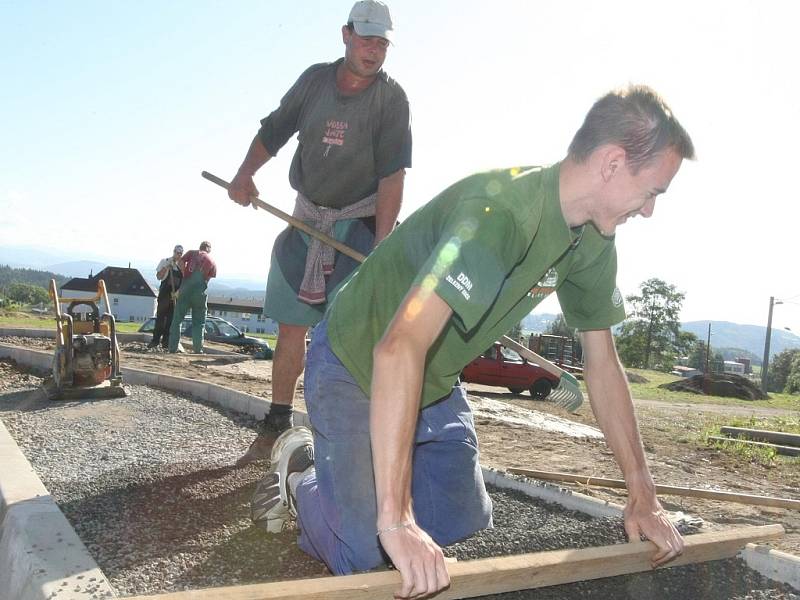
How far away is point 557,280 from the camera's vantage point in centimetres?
236

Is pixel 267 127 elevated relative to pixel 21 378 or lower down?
elevated

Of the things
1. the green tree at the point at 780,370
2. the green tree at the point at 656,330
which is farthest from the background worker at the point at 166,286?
the green tree at the point at 780,370

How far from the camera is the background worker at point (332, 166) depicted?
3713mm

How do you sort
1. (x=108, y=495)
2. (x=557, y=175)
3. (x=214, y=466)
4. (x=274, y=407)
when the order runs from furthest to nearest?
(x=274, y=407) → (x=214, y=466) → (x=108, y=495) → (x=557, y=175)

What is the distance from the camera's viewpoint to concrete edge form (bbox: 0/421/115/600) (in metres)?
1.90

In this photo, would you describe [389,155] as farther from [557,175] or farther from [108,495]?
[108,495]

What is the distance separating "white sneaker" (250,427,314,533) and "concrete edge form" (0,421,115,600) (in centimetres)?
73

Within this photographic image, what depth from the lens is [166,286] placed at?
39.7ft

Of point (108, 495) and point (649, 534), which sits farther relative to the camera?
point (108, 495)

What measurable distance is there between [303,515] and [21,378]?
589 centimetres

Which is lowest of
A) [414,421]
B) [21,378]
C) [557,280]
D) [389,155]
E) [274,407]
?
[21,378]

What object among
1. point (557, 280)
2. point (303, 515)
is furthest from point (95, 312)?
point (557, 280)

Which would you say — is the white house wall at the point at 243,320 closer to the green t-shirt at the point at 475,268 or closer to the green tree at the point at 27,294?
the green tree at the point at 27,294

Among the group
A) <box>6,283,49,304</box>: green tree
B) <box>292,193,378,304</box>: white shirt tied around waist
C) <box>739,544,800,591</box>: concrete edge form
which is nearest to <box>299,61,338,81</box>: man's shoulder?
<box>292,193,378,304</box>: white shirt tied around waist
